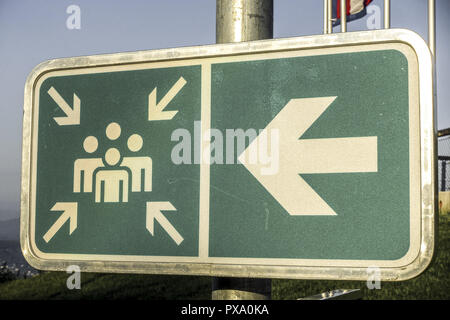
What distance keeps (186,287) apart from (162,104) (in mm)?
6536

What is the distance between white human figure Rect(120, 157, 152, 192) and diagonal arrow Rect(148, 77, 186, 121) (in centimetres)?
10

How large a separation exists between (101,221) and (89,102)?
292mm

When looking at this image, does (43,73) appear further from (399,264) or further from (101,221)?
(399,264)

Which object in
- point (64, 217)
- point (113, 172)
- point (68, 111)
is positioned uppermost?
point (68, 111)

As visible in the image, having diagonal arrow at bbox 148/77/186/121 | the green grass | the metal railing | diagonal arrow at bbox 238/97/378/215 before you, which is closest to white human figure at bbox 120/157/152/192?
diagonal arrow at bbox 148/77/186/121

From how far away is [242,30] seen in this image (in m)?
1.21

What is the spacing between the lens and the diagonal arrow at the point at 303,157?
105 centimetres

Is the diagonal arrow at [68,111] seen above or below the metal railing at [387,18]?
below

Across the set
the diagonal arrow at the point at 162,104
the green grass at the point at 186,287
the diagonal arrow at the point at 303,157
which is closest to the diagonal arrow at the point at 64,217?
the diagonal arrow at the point at 162,104

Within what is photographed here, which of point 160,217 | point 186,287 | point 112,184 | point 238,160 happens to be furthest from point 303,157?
point 186,287

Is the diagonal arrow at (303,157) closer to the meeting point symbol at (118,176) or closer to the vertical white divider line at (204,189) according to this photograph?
the vertical white divider line at (204,189)

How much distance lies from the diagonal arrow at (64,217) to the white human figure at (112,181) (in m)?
0.07

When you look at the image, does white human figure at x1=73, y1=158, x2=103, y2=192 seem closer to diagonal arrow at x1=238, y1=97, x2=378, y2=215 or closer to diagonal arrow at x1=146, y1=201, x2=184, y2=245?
diagonal arrow at x1=146, y1=201, x2=184, y2=245

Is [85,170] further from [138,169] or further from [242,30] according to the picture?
[242,30]
